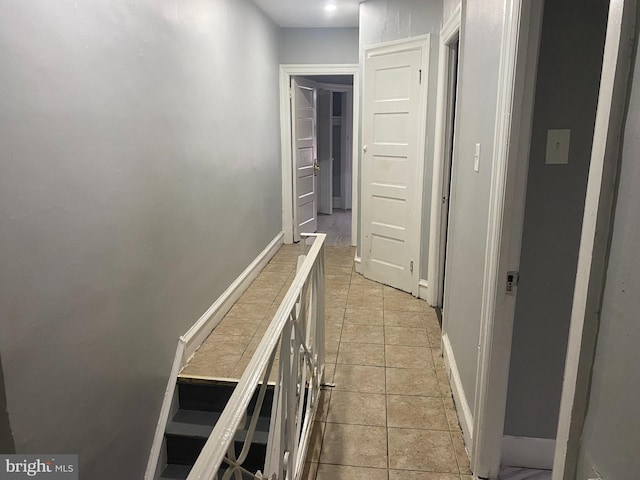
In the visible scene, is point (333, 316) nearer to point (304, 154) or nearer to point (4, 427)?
point (4, 427)

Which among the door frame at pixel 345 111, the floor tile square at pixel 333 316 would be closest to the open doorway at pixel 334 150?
the door frame at pixel 345 111

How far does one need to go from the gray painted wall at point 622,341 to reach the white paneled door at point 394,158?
300 centimetres

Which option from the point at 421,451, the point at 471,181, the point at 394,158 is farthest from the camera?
the point at 394,158

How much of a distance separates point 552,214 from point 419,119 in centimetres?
208

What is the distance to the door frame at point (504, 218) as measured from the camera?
1.56m

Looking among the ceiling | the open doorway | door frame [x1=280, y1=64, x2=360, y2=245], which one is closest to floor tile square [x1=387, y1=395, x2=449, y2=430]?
door frame [x1=280, y1=64, x2=360, y2=245]

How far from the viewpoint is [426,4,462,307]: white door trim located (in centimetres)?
347

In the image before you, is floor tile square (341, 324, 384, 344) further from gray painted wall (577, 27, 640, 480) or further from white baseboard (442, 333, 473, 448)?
gray painted wall (577, 27, 640, 480)

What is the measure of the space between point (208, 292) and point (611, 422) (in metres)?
2.71

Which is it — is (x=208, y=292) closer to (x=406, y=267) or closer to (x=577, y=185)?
(x=406, y=267)

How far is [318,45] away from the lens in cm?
527

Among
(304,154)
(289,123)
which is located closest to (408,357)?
(289,123)

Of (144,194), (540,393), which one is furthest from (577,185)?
(144,194)

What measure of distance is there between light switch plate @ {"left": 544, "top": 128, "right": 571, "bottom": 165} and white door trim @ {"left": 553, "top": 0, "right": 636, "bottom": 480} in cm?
93
